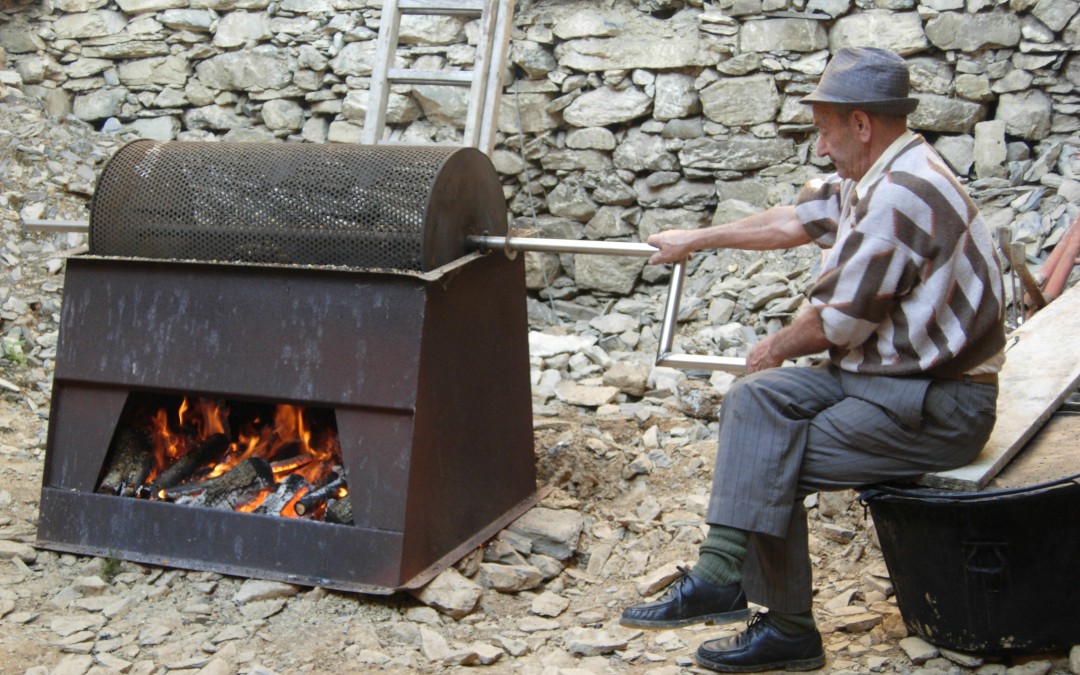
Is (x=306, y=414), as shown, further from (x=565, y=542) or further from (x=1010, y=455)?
(x=1010, y=455)

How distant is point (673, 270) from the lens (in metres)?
3.84

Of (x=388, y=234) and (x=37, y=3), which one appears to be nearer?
(x=388, y=234)

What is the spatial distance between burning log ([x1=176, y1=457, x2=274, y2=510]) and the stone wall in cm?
417

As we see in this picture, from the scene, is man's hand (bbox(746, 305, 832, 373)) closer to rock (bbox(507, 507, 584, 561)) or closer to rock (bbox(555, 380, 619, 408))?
rock (bbox(507, 507, 584, 561))

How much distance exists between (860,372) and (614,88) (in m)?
5.08

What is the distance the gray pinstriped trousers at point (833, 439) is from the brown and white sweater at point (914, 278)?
76mm

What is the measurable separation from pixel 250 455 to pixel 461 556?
0.90 metres

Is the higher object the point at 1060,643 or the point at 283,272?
the point at 283,272

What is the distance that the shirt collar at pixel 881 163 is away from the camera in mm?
3193

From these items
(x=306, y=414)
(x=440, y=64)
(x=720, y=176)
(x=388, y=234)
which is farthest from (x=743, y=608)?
(x=440, y=64)

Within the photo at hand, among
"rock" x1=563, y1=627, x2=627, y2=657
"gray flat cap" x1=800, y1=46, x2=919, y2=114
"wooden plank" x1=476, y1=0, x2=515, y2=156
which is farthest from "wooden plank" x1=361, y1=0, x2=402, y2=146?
"gray flat cap" x1=800, y1=46, x2=919, y2=114

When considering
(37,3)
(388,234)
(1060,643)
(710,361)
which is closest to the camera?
(1060,643)

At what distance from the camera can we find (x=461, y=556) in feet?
13.4

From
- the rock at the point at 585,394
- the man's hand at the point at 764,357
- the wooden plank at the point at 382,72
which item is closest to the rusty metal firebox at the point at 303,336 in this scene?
the man's hand at the point at 764,357
